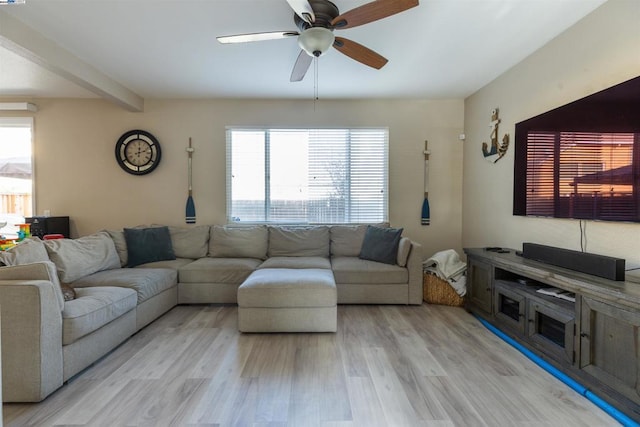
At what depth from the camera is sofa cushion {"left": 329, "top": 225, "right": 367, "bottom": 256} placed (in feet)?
12.5

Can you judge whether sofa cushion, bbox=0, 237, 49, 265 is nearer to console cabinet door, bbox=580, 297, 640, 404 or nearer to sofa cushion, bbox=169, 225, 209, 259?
sofa cushion, bbox=169, 225, 209, 259

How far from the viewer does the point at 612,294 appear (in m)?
1.61

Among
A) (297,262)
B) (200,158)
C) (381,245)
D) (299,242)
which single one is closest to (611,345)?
(381,245)

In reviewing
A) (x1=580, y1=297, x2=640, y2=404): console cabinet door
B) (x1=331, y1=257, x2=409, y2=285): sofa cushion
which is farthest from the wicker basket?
(x1=580, y1=297, x2=640, y2=404): console cabinet door

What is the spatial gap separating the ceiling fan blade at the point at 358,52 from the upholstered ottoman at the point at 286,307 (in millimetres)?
1934

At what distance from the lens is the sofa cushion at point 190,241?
374cm

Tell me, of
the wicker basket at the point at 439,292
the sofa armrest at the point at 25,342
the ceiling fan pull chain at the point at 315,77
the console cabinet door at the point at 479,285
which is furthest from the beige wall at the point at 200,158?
the sofa armrest at the point at 25,342

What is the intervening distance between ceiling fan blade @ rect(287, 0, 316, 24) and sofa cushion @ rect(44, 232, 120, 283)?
2.85 meters

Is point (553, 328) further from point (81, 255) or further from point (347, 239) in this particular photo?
point (81, 255)

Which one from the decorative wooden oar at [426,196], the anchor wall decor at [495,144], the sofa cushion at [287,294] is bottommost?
the sofa cushion at [287,294]

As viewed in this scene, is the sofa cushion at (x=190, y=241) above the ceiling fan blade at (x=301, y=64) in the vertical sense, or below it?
below

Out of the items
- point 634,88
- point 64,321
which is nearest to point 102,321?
point 64,321

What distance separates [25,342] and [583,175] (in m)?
3.78

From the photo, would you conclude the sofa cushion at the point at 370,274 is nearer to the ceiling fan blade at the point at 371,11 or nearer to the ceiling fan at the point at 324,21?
the ceiling fan at the point at 324,21
